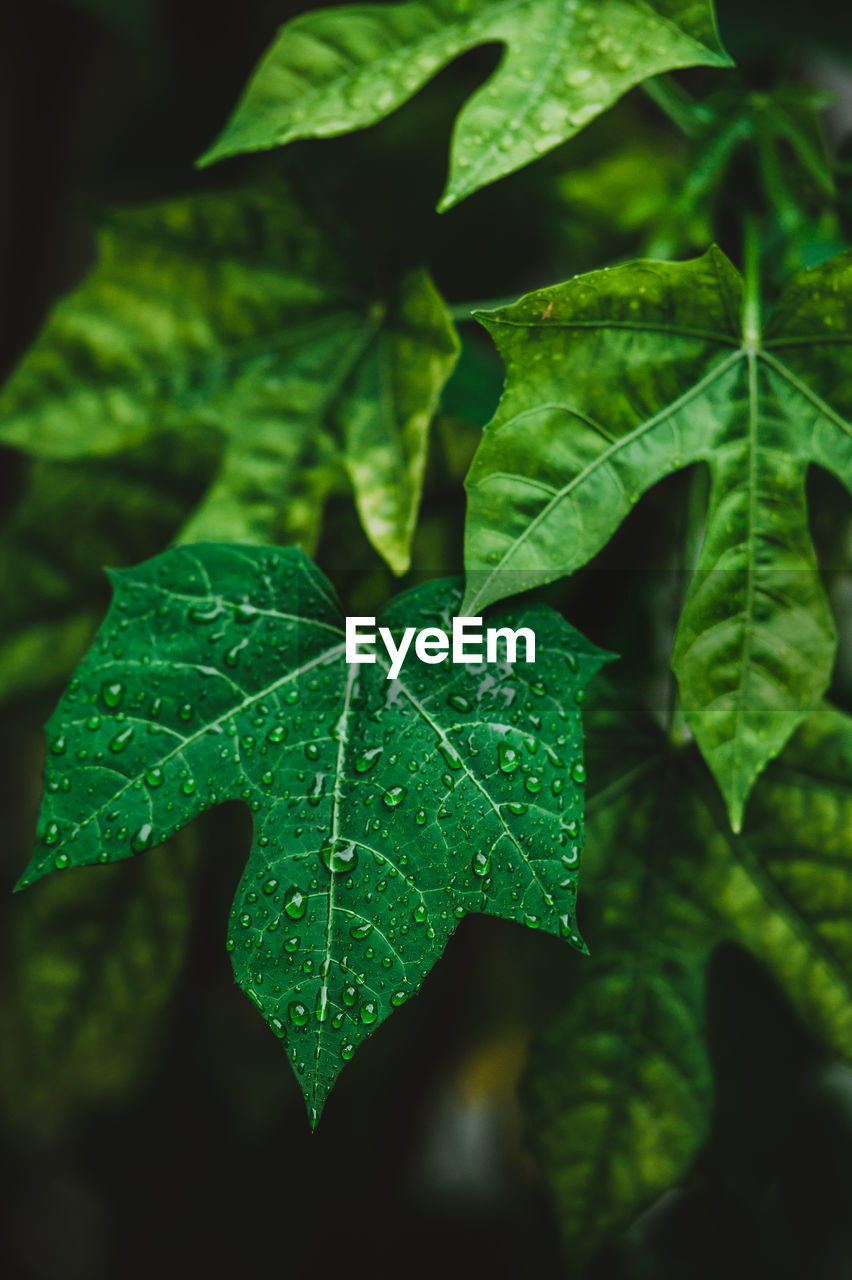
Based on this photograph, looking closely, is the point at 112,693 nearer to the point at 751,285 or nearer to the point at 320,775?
the point at 320,775

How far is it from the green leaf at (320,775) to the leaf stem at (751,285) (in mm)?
224

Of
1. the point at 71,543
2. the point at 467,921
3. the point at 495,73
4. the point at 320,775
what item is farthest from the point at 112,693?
the point at 467,921

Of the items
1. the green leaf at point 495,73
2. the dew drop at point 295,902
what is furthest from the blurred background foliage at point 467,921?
the dew drop at point 295,902

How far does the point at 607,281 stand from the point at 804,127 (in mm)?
297

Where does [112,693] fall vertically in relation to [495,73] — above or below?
below

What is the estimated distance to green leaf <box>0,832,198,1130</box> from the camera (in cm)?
73

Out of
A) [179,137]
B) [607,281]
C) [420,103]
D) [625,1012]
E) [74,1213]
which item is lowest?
[74,1213]

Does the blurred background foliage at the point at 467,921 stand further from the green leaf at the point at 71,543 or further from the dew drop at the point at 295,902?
the dew drop at the point at 295,902

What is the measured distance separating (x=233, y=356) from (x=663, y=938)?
0.51 meters

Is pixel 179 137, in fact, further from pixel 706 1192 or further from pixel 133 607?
pixel 706 1192

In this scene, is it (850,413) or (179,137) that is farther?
(179,137)

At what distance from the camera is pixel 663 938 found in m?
0.63

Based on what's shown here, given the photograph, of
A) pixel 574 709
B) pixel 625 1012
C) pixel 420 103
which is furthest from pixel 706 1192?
pixel 420 103

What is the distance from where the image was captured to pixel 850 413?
1.72 feet
